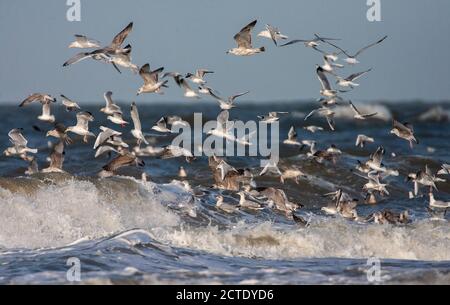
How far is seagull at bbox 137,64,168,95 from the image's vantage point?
1695cm

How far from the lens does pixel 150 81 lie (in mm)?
17078

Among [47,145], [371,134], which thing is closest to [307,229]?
[47,145]

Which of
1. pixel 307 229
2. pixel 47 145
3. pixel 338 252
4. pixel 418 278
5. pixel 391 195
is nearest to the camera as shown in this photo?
pixel 418 278

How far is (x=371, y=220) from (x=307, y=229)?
221 cm

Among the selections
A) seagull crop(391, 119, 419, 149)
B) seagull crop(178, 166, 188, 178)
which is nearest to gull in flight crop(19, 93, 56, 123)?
seagull crop(178, 166, 188, 178)

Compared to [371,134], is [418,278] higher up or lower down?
lower down

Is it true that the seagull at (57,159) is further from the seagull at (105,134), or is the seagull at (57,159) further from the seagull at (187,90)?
the seagull at (187,90)

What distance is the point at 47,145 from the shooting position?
3148cm

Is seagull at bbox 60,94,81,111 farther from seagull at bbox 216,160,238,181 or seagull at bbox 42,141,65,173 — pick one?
seagull at bbox 216,160,238,181

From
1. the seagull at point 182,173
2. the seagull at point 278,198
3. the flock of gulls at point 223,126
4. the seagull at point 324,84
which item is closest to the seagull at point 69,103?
the flock of gulls at point 223,126

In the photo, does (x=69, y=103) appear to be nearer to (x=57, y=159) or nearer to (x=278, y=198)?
(x=57, y=159)

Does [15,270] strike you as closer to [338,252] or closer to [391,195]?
[338,252]

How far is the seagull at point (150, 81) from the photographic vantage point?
1695 cm

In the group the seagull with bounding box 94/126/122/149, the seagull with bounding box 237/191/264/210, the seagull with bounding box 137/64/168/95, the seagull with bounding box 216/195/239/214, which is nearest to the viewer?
the seagull with bounding box 137/64/168/95
